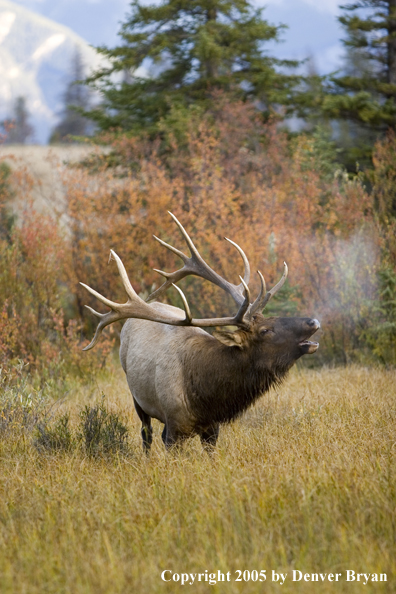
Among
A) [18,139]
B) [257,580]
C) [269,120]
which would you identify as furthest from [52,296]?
[18,139]

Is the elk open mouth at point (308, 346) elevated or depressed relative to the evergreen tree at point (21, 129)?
elevated

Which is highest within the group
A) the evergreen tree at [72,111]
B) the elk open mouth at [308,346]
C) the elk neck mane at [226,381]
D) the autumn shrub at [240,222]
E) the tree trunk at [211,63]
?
the elk open mouth at [308,346]

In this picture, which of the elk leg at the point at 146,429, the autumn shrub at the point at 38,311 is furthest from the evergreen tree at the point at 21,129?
the elk leg at the point at 146,429

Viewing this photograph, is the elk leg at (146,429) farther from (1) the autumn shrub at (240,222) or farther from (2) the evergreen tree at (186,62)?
(2) the evergreen tree at (186,62)

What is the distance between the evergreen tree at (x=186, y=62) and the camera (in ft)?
52.8

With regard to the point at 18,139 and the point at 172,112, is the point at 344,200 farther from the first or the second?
the point at 18,139

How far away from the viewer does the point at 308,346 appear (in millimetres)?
4160

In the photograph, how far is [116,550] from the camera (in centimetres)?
281

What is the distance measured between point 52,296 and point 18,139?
51.3 m

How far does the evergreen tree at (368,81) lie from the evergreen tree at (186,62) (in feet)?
5.77

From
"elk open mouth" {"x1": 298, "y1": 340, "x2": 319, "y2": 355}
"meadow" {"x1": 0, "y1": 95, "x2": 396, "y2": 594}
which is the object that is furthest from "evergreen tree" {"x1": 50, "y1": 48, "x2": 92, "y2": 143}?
"elk open mouth" {"x1": 298, "y1": 340, "x2": 319, "y2": 355}

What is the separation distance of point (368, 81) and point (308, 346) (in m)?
13.3

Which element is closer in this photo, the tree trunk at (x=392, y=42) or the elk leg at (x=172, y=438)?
the elk leg at (x=172, y=438)

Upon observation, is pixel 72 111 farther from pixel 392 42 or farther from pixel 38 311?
pixel 38 311
